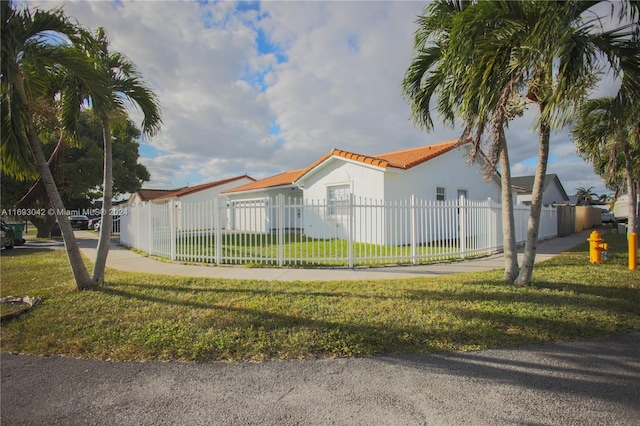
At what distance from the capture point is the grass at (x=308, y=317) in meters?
3.85

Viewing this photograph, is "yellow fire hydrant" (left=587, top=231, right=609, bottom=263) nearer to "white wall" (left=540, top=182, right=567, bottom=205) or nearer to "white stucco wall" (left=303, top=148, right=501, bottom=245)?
"white stucco wall" (left=303, top=148, right=501, bottom=245)

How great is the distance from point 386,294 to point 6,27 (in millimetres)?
6928

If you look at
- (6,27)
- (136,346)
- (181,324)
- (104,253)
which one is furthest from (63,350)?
(6,27)

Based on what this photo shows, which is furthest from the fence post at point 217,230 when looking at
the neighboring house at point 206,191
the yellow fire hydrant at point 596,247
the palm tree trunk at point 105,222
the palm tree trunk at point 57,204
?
the neighboring house at point 206,191

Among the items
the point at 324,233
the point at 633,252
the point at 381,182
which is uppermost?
the point at 381,182

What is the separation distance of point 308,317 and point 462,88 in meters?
4.57

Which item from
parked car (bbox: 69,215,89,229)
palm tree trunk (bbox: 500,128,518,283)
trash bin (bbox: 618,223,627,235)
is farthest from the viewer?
parked car (bbox: 69,215,89,229)

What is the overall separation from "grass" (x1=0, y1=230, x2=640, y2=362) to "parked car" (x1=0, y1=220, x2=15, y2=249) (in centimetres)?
1057

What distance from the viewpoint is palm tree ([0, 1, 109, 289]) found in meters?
4.82

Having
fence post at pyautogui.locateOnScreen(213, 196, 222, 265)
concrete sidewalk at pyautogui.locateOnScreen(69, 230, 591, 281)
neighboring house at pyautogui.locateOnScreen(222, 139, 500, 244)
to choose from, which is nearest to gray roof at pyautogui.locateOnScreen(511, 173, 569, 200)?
neighboring house at pyautogui.locateOnScreen(222, 139, 500, 244)

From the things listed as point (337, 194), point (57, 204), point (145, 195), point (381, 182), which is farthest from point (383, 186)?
point (145, 195)

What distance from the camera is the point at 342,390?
2986 mm

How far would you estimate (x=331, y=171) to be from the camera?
1505 centimetres

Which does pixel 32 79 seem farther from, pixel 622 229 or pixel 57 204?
pixel 622 229
